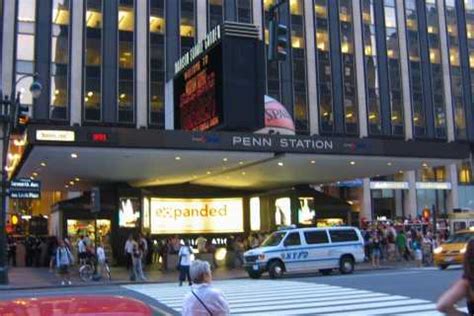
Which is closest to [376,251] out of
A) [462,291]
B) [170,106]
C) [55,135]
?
[170,106]

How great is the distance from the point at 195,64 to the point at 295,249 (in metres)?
10.3

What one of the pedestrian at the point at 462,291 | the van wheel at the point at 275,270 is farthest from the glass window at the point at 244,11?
the pedestrian at the point at 462,291

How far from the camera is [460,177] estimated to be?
2616 inches

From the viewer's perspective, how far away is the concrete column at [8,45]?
4638cm

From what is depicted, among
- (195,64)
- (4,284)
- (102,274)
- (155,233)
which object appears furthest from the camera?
(155,233)

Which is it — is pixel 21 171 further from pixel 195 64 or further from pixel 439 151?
pixel 439 151

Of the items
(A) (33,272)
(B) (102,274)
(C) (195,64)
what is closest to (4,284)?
(B) (102,274)

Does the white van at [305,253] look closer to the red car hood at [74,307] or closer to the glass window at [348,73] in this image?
the red car hood at [74,307]

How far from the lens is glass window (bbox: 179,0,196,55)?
5197cm

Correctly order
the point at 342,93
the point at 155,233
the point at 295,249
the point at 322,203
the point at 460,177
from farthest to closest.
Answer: the point at 460,177
the point at 342,93
the point at 322,203
the point at 155,233
the point at 295,249

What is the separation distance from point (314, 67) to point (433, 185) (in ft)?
60.4

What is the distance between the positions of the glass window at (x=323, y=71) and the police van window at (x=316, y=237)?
91.0 ft

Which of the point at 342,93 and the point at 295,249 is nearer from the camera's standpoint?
the point at 295,249

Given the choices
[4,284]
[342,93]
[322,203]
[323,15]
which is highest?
[323,15]
